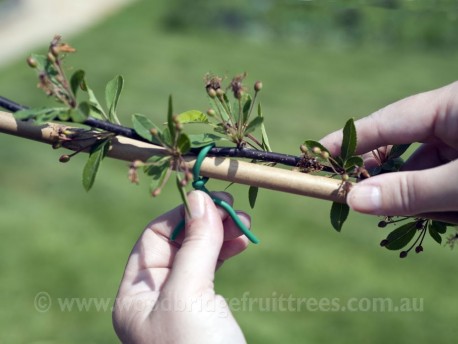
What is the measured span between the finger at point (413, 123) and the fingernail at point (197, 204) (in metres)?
0.51

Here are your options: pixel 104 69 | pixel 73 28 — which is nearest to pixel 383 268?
pixel 104 69

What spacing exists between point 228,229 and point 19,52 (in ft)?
28.1

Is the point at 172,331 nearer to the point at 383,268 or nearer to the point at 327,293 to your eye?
the point at 327,293

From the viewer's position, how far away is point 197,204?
148cm

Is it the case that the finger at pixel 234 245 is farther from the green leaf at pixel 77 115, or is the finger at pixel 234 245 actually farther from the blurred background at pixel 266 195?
the green leaf at pixel 77 115

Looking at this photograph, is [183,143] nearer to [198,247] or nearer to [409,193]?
[198,247]

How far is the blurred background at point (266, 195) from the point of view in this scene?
4.36 m

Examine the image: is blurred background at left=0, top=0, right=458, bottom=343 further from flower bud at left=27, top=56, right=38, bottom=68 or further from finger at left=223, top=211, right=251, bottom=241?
flower bud at left=27, top=56, right=38, bottom=68

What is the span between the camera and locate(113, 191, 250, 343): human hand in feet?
4.71

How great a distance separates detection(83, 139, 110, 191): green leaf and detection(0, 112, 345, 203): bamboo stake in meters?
0.03
